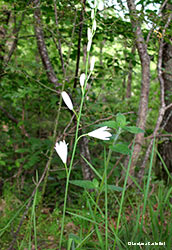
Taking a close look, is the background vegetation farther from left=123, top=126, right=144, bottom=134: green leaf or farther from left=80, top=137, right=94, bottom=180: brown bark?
left=123, top=126, right=144, bottom=134: green leaf

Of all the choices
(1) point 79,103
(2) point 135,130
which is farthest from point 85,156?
(2) point 135,130

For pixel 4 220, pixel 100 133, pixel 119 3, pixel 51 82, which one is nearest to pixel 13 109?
pixel 51 82

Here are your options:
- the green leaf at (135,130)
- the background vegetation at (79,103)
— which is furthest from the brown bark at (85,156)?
the green leaf at (135,130)

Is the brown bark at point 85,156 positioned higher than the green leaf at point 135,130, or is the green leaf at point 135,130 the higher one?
the green leaf at point 135,130

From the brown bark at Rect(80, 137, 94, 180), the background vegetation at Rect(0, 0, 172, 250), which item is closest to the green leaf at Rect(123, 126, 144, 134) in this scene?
the background vegetation at Rect(0, 0, 172, 250)

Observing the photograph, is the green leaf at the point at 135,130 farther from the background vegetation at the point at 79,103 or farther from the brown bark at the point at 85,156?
the brown bark at the point at 85,156

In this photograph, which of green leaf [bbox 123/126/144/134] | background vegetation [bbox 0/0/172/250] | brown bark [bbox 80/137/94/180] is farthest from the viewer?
brown bark [bbox 80/137/94/180]

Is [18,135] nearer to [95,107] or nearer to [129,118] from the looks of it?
[95,107]

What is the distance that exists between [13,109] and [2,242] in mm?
2589

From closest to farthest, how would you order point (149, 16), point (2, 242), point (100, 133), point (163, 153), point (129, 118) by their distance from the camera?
point (100, 133) → point (2, 242) → point (149, 16) → point (129, 118) → point (163, 153)

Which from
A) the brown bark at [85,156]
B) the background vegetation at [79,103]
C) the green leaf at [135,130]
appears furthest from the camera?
the brown bark at [85,156]

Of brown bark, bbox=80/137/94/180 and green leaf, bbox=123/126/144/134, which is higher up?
green leaf, bbox=123/126/144/134

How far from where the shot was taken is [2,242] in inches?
74.4

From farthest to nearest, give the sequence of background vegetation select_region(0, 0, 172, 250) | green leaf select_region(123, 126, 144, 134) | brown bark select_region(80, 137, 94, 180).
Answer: brown bark select_region(80, 137, 94, 180), background vegetation select_region(0, 0, 172, 250), green leaf select_region(123, 126, 144, 134)
